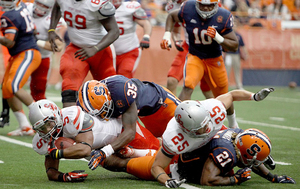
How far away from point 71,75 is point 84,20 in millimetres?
663

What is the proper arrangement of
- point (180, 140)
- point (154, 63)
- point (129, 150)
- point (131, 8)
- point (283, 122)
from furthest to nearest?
point (154, 63) → point (283, 122) → point (131, 8) → point (129, 150) → point (180, 140)

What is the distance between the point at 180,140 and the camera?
3762 mm

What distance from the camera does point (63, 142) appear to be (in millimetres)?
3883

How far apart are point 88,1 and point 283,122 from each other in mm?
4029

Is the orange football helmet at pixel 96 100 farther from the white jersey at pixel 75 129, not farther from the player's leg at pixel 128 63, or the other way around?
the player's leg at pixel 128 63

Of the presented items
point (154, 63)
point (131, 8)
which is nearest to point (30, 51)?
point (131, 8)

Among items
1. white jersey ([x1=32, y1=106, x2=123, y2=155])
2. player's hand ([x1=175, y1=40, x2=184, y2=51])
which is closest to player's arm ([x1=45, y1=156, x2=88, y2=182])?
white jersey ([x1=32, y1=106, x2=123, y2=155])

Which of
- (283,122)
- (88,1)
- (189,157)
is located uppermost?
Answer: (88,1)

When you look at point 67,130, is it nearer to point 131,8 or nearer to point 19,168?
point 19,168

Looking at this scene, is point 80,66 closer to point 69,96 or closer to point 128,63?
point 69,96

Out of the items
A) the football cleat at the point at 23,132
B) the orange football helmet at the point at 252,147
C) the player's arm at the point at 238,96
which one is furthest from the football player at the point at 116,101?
the football cleat at the point at 23,132

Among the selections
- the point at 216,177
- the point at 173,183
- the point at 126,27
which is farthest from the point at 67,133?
the point at 126,27

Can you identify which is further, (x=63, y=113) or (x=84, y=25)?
(x=84, y=25)

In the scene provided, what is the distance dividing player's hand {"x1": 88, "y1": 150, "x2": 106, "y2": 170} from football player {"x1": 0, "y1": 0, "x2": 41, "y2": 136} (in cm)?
246
